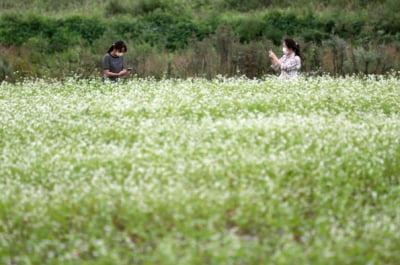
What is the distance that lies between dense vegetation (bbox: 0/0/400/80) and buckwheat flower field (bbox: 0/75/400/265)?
8021 millimetres


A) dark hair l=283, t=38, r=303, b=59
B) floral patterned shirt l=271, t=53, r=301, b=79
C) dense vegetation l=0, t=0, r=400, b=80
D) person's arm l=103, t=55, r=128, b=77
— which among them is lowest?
dense vegetation l=0, t=0, r=400, b=80

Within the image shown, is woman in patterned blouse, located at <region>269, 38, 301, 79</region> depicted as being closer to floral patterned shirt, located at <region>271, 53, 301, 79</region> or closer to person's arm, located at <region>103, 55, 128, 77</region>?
floral patterned shirt, located at <region>271, 53, 301, 79</region>

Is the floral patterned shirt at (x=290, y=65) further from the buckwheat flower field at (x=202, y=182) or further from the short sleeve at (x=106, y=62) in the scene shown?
the short sleeve at (x=106, y=62)

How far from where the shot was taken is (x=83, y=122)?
45.1 ft

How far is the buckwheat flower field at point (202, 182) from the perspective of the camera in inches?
311

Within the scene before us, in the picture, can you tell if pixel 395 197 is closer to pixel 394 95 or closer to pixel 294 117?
pixel 294 117

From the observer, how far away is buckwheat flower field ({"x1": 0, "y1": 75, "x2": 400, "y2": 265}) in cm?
791

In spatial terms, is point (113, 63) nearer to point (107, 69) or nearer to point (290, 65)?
point (107, 69)

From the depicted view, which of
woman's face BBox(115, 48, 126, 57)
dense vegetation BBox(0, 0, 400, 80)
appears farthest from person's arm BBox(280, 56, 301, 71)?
dense vegetation BBox(0, 0, 400, 80)

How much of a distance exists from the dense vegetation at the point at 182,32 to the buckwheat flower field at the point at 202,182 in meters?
8.02

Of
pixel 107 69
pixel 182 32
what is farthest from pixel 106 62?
pixel 182 32

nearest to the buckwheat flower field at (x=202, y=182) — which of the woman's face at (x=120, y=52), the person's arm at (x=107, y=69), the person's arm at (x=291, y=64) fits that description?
the person's arm at (x=291, y=64)

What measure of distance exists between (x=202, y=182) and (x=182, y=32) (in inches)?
928

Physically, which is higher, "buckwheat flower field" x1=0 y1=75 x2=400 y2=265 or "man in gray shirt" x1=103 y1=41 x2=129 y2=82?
"buckwheat flower field" x1=0 y1=75 x2=400 y2=265
